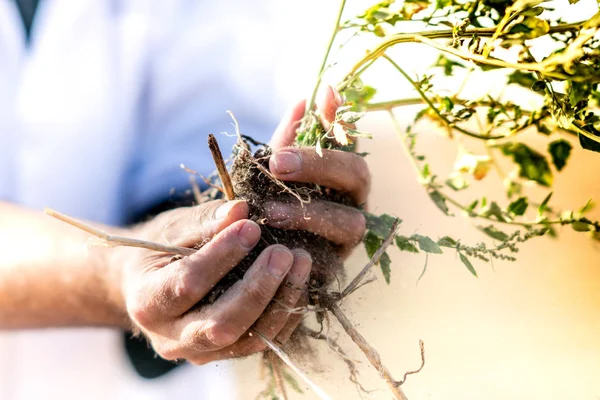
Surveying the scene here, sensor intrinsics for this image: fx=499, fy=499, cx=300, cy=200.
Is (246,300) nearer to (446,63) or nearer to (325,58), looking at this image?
(325,58)

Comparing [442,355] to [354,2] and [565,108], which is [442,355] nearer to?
[565,108]

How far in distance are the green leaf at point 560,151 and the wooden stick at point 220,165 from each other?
1.26ft

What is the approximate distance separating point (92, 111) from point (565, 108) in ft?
3.49

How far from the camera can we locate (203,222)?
543mm

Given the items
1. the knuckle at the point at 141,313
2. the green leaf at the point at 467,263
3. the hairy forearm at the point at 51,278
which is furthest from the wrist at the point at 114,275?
the green leaf at the point at 467,263

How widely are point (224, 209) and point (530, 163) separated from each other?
403 millimetres

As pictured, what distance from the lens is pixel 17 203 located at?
129 centimetres

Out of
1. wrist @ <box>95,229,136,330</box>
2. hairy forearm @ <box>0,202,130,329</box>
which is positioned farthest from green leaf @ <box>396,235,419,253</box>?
hairy forearm @ <box>0,202,130,329</box>

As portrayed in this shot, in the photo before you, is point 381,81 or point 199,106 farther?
point 199,106

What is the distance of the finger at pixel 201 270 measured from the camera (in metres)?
0.49

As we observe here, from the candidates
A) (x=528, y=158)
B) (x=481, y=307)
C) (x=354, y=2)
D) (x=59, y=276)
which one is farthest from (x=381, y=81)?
(x=59, y=276)

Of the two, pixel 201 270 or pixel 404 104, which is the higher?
pixel 404 104

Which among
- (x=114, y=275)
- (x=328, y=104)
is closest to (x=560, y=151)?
(x=328, y=104)

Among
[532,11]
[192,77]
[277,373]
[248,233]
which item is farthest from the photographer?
[192,77]
